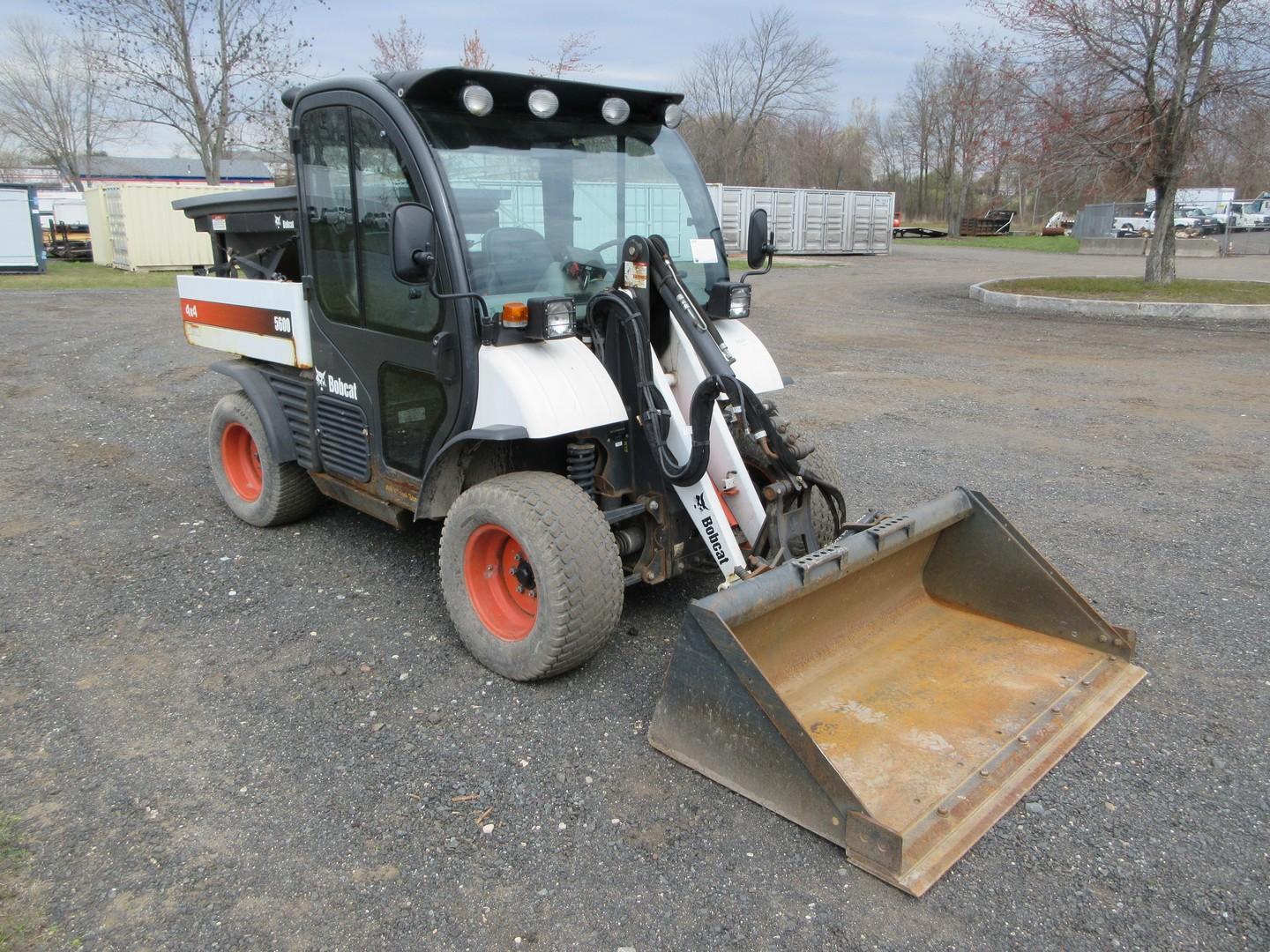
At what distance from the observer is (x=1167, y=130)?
15906mm

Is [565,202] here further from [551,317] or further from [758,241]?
[758,241]

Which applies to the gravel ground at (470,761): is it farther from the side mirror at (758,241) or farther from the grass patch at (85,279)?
the grass patch at (85,279)

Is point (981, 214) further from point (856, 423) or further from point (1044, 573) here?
point (1044, 573)

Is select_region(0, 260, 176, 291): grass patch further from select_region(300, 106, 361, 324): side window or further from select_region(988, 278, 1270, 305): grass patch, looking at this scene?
select_region(988, 278, 1270, 305): grass patch

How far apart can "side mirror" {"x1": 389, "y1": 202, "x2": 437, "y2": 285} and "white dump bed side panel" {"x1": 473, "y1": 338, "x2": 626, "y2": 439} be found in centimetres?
41

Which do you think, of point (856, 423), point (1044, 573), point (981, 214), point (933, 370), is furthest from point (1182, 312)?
point (981, 214)

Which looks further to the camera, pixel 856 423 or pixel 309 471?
pixel 856 423

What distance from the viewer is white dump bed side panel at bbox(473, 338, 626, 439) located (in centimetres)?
369

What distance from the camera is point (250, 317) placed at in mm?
5246

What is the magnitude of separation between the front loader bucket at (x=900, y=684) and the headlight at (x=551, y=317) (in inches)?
48.7

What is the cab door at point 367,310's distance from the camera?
13.1 ft

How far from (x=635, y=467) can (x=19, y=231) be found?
2298 cm

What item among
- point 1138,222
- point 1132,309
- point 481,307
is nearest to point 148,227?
point 1132,309

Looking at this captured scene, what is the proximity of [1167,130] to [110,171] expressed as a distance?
77326 mm
